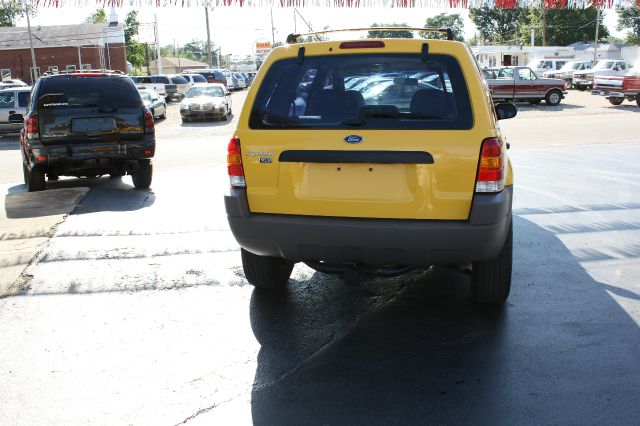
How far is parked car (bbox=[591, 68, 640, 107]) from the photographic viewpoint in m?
28.7

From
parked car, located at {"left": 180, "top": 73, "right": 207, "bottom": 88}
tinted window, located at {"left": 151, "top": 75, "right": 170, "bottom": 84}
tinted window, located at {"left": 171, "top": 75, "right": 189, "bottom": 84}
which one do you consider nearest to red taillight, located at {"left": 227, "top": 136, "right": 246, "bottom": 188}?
tinted window, located at {"left": 151, "top": 75, "right": 170, "bottom": 84}

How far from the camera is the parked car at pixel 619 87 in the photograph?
94.2ft

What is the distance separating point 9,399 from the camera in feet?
12.5

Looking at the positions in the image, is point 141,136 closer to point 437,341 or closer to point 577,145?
point 437,341

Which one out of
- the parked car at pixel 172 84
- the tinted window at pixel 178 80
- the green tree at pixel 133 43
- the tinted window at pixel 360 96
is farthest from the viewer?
the green tree at pixel 133 43

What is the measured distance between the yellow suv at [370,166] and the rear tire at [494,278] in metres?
0.05

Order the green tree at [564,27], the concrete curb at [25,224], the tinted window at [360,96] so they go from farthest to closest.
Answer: the green tree at [564,27] < the concrete curb at [25,224] < the tinted window at [360,96]

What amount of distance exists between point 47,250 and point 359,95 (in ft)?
12.9

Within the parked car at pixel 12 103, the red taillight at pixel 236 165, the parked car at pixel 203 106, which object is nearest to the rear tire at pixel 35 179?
the red taillight at pixel 236 165

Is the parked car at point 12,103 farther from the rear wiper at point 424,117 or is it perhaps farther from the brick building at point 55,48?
the brick building at point 55,48

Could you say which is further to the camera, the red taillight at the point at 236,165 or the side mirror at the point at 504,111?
the side mirror at the point at 504,111

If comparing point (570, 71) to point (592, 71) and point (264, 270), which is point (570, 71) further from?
point (264, 270)

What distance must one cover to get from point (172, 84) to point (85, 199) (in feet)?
106

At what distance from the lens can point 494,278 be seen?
4.92 meters
